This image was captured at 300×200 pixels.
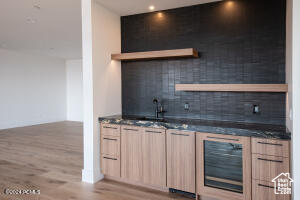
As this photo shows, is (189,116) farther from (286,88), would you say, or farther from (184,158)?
(286,88)

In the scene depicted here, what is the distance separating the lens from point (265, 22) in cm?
283

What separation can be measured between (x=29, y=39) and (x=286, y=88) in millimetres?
6555

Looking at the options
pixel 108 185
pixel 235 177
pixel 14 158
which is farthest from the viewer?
pixel 14 158

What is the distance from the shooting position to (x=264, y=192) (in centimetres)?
229

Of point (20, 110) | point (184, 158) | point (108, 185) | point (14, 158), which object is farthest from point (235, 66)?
point (20, 110)

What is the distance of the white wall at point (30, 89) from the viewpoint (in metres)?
7.58

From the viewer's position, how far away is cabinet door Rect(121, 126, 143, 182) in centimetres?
299

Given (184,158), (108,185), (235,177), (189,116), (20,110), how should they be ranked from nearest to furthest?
1. (235,177)
2. (184,158)
3. (108,185)
4. (189,116)
5. (20,110)

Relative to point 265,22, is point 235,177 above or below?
below

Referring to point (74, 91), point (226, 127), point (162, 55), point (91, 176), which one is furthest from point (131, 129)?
point (74, 91)

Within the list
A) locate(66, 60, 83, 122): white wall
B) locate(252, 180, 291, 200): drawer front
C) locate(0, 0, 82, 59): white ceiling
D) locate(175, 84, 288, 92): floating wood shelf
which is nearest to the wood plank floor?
locate(252, 180, 291, 200): drawer front

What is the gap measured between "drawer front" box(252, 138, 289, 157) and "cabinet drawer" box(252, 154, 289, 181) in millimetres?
47

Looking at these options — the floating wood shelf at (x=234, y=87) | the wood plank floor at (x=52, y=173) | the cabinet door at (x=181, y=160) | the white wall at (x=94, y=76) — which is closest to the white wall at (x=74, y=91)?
the wood plank floor at (x=52, y=173)
